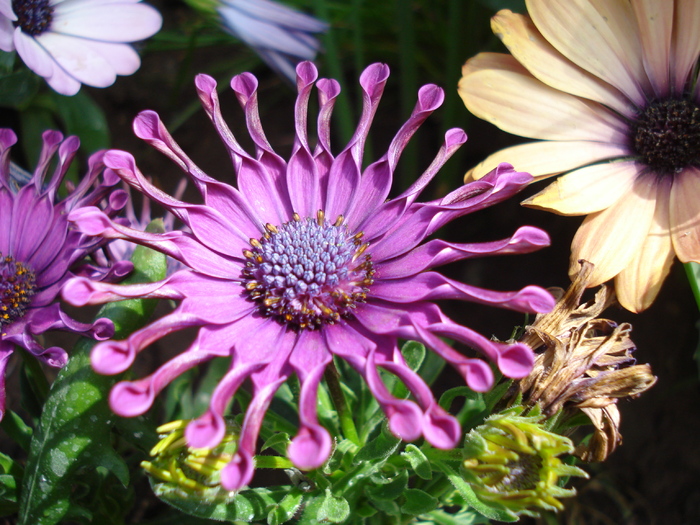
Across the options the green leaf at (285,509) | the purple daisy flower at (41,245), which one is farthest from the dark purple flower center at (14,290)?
the green leaf at (285,509)

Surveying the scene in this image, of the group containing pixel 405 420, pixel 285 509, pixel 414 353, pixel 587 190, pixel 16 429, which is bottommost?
pixel 16 429

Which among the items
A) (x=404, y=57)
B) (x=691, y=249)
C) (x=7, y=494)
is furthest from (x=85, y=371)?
(x=404, y=57)

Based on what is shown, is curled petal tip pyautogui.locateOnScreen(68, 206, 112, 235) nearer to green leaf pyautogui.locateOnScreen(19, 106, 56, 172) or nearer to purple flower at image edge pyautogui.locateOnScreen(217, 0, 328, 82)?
purple flower at image edge pyautogui.locateOnScreen(217, 0, 328, 82)

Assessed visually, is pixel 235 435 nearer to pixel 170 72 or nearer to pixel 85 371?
pixel 85 371

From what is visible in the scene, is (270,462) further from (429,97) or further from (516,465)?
(429,97)

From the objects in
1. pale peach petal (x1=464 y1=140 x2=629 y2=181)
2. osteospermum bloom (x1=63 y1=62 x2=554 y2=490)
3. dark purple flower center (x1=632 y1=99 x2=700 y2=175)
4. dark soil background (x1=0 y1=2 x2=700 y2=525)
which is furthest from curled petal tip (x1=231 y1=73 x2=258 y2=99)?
dark soil background (x1=0 y1=2 x2=700 y2=525)

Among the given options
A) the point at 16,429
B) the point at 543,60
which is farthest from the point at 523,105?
the point at 16,429
